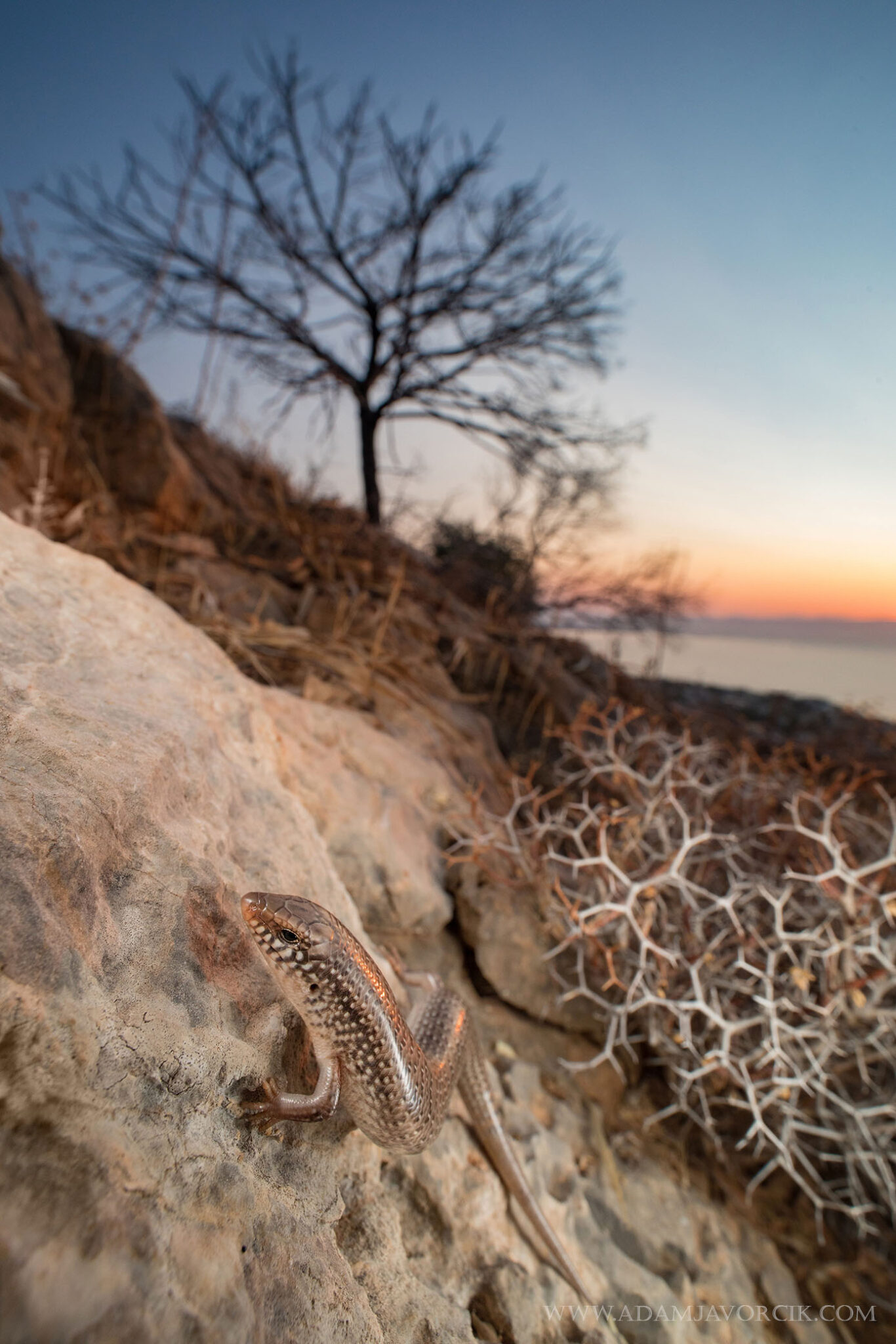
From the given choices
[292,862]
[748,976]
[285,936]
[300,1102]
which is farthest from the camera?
[748,976]

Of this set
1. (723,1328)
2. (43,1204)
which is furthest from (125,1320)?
(723,1328)

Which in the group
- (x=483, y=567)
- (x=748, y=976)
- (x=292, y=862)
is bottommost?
(x=748, y=976)

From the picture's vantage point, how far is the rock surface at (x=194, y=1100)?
99 cm

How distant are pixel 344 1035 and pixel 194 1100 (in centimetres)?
44

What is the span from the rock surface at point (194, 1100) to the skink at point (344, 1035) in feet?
0.25

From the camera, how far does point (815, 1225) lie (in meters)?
2.98

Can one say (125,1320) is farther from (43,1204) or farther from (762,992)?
(762,992)

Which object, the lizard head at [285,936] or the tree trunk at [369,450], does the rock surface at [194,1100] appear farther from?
the tree trunk at [369,450]

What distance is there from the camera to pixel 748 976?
128 inches

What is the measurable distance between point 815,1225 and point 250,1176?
3084 millimetres

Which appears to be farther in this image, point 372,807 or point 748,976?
point 748,976

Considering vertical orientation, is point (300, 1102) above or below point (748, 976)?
above

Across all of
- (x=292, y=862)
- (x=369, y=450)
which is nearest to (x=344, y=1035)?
(x=292, y=862)

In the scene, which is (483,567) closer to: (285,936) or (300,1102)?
(285,936)
